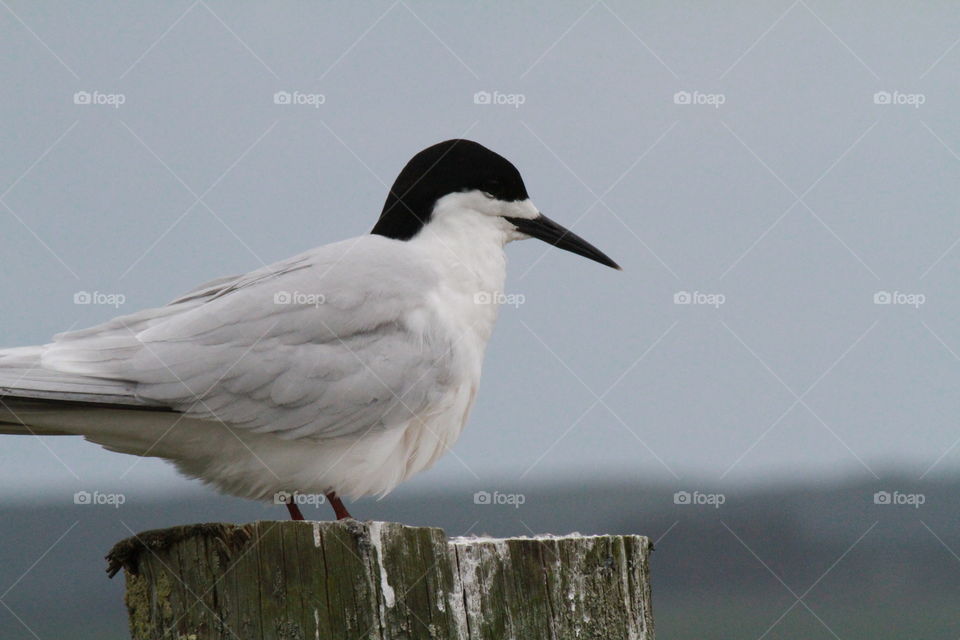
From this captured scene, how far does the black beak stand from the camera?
19.9 ft

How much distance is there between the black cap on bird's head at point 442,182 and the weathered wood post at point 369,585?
2.62 meters

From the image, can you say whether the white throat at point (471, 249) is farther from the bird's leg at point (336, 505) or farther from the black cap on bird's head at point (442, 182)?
the bird's leg at point (336, 505)

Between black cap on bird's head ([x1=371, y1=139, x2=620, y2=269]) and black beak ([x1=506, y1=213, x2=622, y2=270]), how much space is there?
59mm

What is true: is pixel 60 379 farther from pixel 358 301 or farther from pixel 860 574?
pixel 860 574

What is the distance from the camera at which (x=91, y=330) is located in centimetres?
496

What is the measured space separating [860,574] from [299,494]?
346 inches

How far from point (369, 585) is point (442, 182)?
9.64 feet

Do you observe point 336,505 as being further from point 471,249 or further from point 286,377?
point 471,249

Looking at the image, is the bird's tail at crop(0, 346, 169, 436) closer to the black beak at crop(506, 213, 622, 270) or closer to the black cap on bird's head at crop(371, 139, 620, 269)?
the black cap on bird's head at crop(371, 139, 620, 269)

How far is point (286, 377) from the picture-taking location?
16.1 ft

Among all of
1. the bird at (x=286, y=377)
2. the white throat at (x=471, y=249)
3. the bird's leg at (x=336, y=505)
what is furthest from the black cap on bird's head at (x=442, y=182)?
the bird's leg at (x=336, y=505)

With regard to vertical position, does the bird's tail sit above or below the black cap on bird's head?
below

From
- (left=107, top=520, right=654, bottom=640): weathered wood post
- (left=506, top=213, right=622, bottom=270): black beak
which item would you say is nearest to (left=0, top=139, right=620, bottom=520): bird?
(left=506, top=213, right=622, bottom=270): black beak

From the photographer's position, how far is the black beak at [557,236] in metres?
6.05
